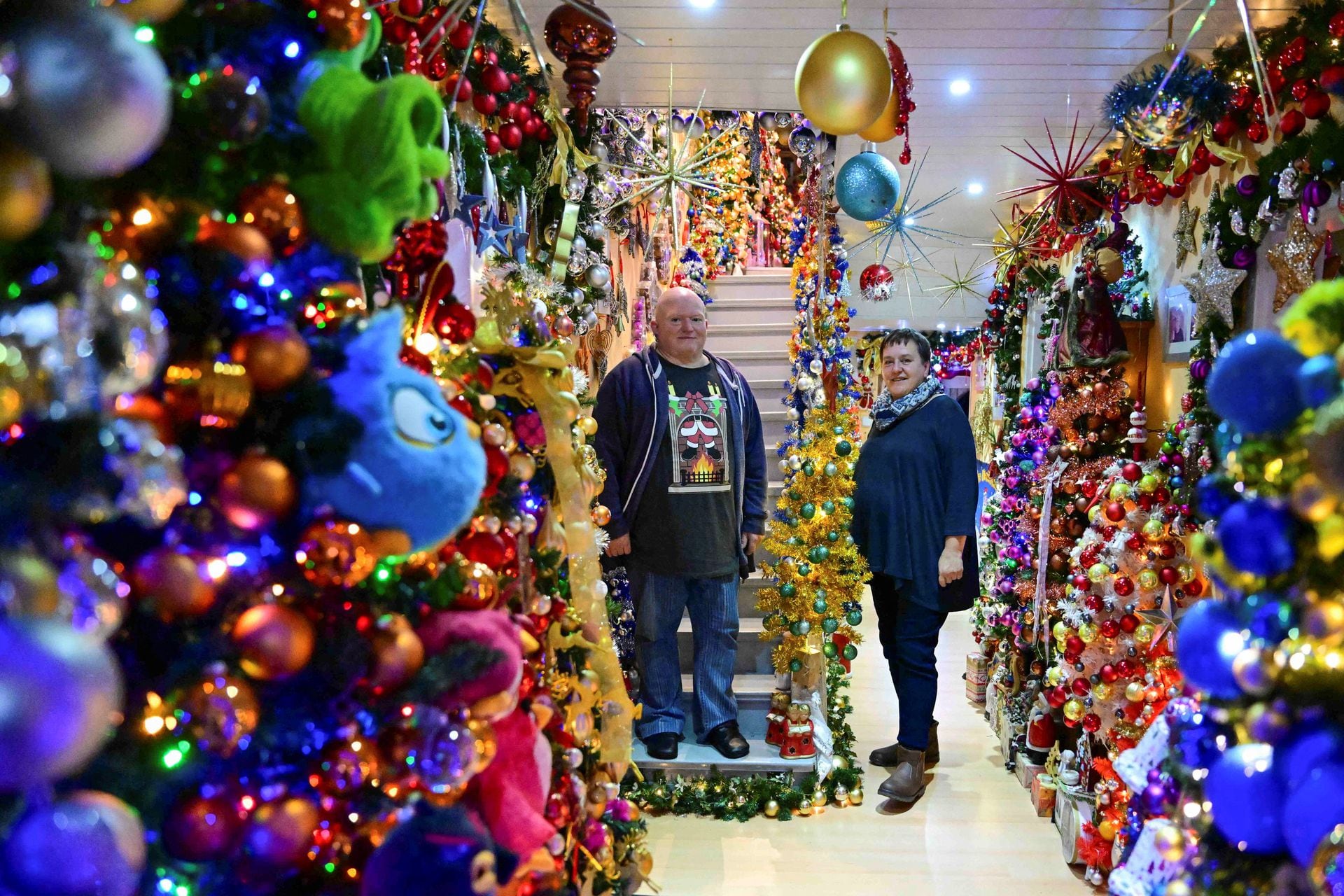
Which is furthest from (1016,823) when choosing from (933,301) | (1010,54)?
(933,301)

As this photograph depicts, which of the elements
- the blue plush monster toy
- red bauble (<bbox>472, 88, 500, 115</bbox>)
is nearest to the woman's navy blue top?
red bauble (<bbox>472, 88, 500, 115</bbox>)

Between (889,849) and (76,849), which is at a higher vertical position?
(76,849)

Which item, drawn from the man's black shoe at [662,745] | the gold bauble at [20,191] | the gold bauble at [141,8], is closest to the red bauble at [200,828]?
the gold bauble at [20,191]

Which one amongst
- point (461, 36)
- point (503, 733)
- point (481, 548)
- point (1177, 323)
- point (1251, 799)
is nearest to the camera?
point (1251, 799)

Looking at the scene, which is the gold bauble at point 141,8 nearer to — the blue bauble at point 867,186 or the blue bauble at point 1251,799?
the blue bauble at point 1251,799

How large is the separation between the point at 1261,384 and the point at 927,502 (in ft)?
7.91

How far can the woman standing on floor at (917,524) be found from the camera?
3182mm

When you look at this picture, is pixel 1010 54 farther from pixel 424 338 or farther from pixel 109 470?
pixel 109 470

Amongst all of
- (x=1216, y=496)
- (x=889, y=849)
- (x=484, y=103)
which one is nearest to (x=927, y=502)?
(x=889, y=849)

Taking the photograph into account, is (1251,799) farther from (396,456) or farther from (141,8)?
(141,8)

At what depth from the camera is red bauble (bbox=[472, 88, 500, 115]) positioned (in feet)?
6.97

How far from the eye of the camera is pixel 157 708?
0.68m

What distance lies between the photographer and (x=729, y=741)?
126 inches

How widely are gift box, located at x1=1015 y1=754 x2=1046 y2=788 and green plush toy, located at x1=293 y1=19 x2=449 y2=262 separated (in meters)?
3.15
